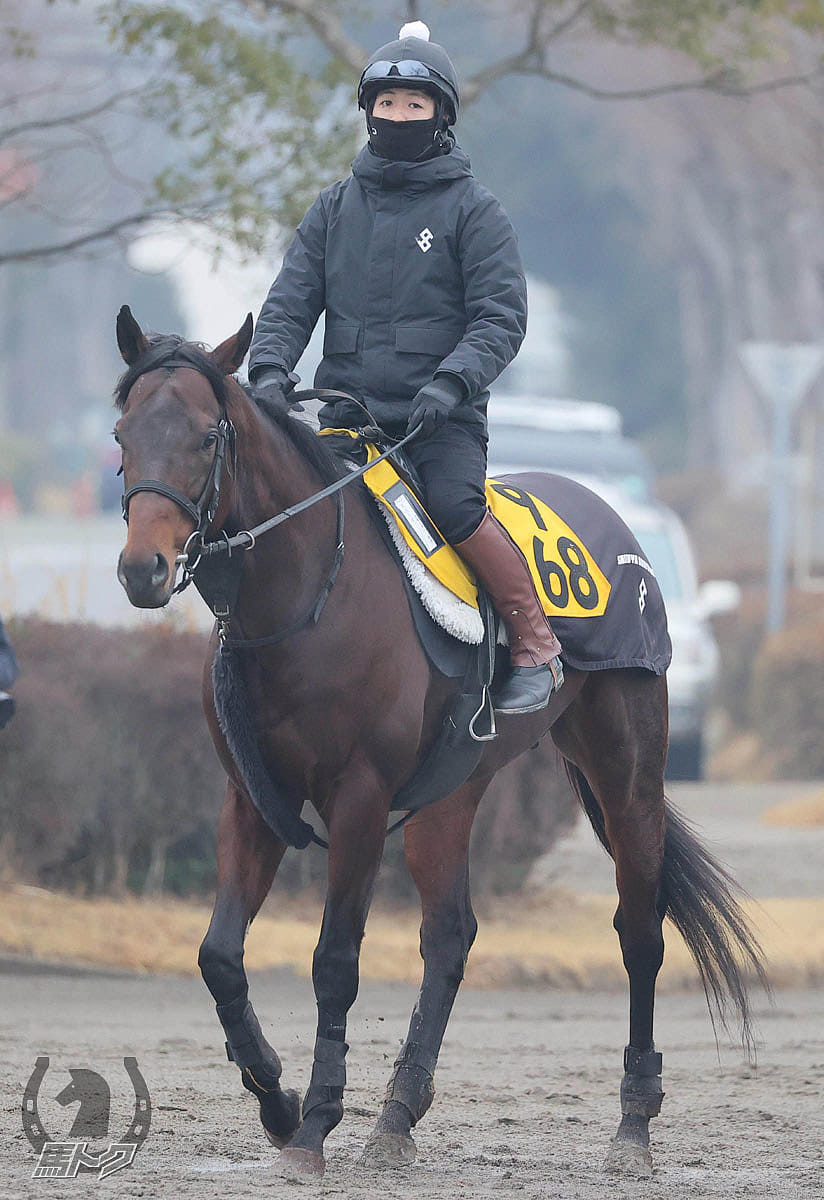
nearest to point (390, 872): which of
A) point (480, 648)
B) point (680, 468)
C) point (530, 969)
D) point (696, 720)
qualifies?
point (530, 969)

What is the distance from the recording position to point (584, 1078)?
275 inches

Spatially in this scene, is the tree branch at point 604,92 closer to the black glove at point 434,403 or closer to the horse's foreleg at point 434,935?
the horse's foreleg at point 434,935

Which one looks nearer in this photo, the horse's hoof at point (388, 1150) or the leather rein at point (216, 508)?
the leather rein at point (216, 508)

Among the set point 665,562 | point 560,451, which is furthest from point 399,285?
point 560,451

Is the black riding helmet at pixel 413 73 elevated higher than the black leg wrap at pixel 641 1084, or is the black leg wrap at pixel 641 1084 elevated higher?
the black riding helmet at pixel 413 73

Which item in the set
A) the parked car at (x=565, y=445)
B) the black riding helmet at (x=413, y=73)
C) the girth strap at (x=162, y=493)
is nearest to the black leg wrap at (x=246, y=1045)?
the girth strap at (x=162, y=493)

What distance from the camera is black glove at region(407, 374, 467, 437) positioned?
5238 millimetres

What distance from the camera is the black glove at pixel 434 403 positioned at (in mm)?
5238

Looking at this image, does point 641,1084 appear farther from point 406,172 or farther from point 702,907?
point 406,172

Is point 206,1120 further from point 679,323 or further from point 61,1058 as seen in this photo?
point 679,323

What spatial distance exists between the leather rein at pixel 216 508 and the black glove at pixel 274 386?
1.6 inches

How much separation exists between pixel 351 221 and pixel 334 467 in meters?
0.75

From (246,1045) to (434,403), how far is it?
175 cm

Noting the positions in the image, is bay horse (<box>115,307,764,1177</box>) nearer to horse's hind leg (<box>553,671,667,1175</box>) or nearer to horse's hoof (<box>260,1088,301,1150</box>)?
horse's hoof (<box>260,1088,301,1150</box>)
